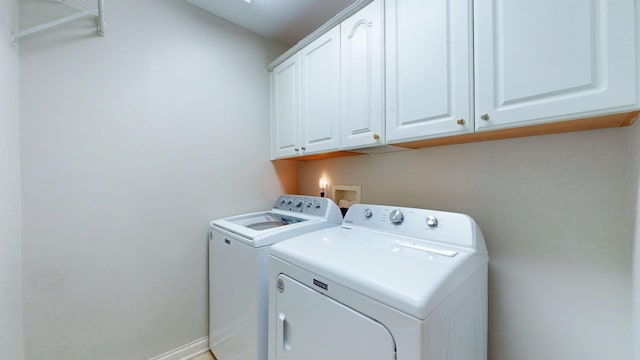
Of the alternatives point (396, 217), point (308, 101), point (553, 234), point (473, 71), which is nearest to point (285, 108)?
point (308, 101)

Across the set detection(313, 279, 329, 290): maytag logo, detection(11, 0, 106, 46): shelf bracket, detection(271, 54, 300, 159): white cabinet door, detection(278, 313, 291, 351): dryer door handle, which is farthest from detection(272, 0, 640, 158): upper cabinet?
detection(11, 0, 106, 46): shelf bracket

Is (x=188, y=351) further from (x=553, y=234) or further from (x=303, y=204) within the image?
(x=553, y=234)

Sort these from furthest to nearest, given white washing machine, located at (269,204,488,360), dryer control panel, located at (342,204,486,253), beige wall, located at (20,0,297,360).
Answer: beige wall, located at (20,0,297,360)
dryer control panel, located at (342,204,486,253)
white washing machine, located at (269,204,488,360)

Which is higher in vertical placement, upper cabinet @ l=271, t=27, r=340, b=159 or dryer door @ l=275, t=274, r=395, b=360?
upper cabinet @ l=271, t=27, r=340, b=159

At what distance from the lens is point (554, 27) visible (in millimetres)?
835

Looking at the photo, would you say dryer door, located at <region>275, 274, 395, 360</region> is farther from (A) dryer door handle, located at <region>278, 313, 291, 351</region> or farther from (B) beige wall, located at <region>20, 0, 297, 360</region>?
(B) beige wall, located at <region>20, 0, 297, 360</region>

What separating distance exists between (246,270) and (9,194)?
3.81ft

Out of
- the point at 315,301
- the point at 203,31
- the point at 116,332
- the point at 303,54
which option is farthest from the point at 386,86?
the point at 116,332

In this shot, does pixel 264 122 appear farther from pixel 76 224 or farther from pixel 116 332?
pixel 116 332

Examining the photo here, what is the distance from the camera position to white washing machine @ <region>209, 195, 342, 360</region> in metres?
1.31

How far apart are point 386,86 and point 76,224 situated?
193cm

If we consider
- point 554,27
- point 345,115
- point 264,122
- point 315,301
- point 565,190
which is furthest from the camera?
point 264,122

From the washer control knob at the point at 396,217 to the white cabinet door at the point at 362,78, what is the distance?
1.30 ft

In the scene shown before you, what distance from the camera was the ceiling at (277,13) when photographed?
1.78 metres
